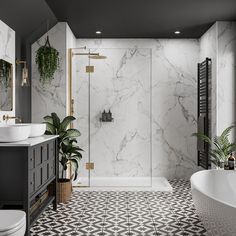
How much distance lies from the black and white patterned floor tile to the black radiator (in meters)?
0.82

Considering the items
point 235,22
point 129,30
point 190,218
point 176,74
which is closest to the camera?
point 190,218

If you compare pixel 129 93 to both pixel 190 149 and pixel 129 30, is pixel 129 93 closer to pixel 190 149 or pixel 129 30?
pixel 129 30

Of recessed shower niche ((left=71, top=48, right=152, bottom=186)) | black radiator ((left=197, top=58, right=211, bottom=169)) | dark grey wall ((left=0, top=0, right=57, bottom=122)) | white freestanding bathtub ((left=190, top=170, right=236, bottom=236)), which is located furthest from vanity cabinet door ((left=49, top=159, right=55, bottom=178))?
black radiator ((left=197, top=58, right=211, bottom=169))

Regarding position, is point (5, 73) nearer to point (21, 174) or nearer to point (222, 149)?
point (21, 174)

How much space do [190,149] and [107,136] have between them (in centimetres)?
156

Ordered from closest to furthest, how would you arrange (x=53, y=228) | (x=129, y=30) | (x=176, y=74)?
(x=53, y=228) < (x=129, y=30) < (x=176, y=74)

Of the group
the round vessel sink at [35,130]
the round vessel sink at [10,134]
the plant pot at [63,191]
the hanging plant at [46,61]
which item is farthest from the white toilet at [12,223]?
the hanging plant at [46,61]

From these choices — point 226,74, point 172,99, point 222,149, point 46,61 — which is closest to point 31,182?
point 46,61

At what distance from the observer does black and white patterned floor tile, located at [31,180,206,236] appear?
3582 mm

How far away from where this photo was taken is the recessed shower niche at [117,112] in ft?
19.4

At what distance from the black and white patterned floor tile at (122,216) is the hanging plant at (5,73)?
1.67 meters

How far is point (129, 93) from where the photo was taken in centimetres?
604

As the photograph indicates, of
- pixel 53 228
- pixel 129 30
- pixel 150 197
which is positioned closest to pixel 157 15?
pixel 129 30

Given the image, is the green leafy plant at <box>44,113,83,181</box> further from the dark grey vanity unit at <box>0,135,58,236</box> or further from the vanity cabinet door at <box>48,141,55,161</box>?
the dark grey vanity unit at <box>0,135,58,236</box>
